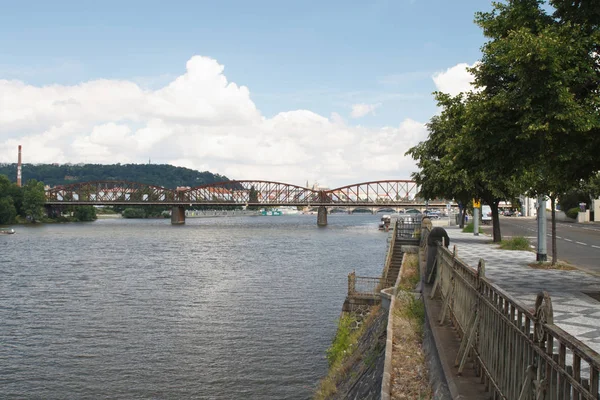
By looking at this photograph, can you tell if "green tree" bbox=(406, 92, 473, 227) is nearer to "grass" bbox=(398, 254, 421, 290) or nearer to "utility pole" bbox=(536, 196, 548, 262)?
"grass" bbox=(398, 254, 421, 290)

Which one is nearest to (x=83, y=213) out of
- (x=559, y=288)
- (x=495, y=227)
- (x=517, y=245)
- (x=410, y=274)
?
(x=495, y=227)

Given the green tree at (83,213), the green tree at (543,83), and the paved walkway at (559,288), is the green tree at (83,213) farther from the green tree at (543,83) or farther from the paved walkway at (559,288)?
the green tree at (543,83)

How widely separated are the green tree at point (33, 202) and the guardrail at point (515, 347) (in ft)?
498

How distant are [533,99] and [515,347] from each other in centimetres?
920

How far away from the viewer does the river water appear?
1927 cm

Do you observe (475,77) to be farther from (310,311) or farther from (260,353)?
(310,311)

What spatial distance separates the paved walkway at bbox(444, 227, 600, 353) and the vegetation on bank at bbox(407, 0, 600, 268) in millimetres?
3457

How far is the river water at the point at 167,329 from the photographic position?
1927 cm

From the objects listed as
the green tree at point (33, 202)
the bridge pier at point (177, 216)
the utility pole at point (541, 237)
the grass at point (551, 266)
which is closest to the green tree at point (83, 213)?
the green tree at point (33, 202)

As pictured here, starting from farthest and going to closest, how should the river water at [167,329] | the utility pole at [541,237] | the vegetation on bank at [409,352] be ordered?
the utility pole at [541,237]
the river water at [167,329]
the vegetation on bank at [409,352]

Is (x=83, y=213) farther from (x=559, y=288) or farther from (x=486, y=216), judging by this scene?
(x=559, y=288)

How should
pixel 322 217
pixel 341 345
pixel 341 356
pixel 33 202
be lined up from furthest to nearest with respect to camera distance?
pixel 322 217
pixel 33 202
pixel 341 345
pixel 341 356

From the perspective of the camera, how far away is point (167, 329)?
86.4 ft

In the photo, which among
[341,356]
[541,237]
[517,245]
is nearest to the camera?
[341,356]
